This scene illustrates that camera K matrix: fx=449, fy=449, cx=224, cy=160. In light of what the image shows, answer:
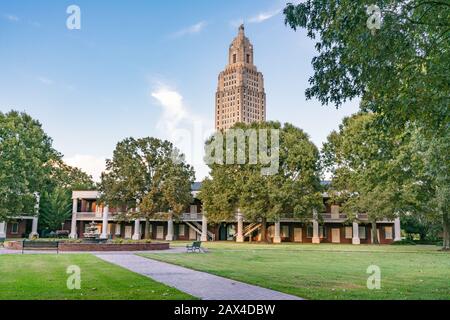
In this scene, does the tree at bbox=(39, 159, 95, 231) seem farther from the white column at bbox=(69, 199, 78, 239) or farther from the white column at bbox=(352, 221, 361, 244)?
the white column at bbox=(352, 221, 361, 244)

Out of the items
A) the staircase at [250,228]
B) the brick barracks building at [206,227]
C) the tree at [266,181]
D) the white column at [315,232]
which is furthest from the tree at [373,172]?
the staircase at [250,228]

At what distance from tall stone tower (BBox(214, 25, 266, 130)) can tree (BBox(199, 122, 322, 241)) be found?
92.5m

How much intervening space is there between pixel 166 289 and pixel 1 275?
591 cm

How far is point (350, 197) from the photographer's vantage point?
47594mm

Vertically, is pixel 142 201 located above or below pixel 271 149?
below

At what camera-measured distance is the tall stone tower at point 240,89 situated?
14312cm

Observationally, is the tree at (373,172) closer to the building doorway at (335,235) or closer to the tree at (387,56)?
the building doorway at (335,235)

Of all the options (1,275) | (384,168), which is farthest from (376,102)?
(384,168)

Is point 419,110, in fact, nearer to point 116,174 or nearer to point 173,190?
point 173,190

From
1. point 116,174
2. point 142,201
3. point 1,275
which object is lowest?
point 1,275

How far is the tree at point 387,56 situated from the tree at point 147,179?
3781cm

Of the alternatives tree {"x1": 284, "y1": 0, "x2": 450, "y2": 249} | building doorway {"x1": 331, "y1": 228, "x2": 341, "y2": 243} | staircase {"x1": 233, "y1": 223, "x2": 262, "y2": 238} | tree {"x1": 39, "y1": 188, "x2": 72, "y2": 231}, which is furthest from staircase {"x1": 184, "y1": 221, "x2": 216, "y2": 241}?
tree {"x1": 284, "y1": 0, "x2": 450, "y2": 249}
